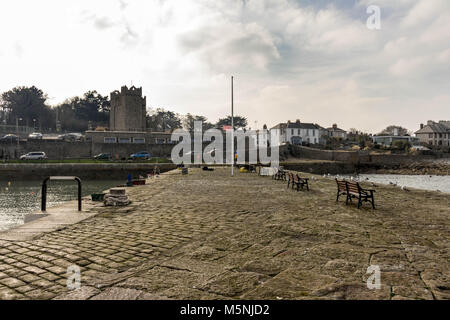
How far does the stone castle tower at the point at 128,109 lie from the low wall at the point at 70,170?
28566 millimetres

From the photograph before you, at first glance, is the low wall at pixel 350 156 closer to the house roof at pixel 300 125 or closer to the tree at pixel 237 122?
the house roof at pixel 300 125

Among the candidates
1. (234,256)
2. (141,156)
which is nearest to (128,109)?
(141,156)

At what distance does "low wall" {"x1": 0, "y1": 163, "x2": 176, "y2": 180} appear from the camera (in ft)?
118

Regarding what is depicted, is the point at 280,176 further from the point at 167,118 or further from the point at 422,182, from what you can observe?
the point at 167,118

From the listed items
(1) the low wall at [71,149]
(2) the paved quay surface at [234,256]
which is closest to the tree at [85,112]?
(1) the low wall at [71,149]

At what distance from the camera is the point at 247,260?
4.37m

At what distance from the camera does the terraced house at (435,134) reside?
9719 centimetres

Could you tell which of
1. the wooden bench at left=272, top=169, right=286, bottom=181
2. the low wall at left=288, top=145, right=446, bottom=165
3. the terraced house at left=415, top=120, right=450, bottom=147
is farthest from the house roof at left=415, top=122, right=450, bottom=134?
the wooden bench at left=272, top=169, right=286, bottom=181

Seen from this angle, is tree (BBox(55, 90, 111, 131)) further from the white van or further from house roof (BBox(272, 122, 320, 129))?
house roof (BBox(272, 122, 320, 129))

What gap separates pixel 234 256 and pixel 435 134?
391 ft

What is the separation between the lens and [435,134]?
97812mm
